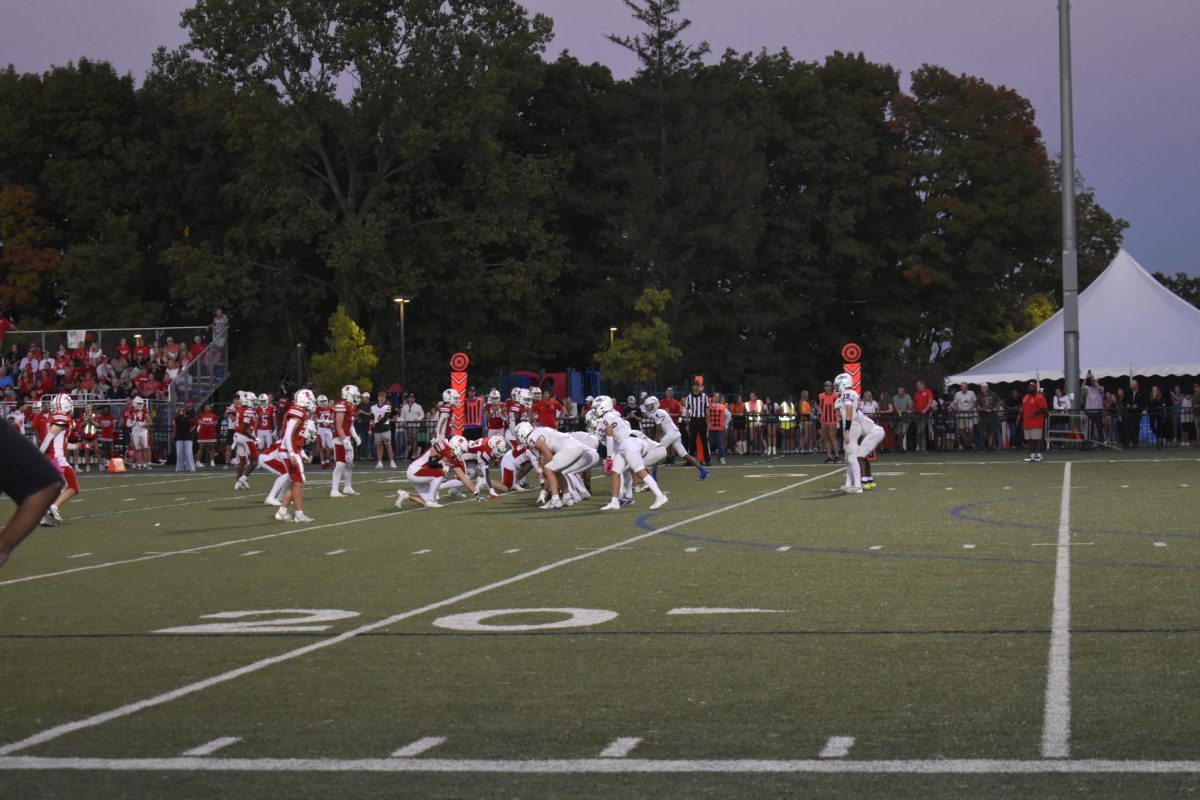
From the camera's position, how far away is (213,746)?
7035 millimetres

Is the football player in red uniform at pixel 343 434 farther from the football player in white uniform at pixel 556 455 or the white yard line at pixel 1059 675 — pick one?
the white yard line at pixel 1059 675

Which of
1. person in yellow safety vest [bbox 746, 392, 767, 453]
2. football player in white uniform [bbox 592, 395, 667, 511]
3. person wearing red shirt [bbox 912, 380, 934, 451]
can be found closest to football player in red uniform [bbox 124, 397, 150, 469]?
person in yellow safety vest [bbox 746, 392, 767, 453]

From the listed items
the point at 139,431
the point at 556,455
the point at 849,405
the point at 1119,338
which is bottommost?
the point at 556,455

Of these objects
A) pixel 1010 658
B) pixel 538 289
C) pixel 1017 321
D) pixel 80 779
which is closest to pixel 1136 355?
pixel 538 289

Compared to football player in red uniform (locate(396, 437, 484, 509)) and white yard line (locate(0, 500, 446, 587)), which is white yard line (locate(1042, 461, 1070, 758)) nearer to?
white yard line (locate(0, 500, 446, 587))

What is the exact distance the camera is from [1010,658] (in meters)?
8.88

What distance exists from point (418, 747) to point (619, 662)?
2.30 meters

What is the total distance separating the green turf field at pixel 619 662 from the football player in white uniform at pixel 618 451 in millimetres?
3346

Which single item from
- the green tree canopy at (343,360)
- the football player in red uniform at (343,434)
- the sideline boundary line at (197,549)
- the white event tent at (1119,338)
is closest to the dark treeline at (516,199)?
the green tree canopy at (343,360)

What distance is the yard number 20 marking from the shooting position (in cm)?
1085

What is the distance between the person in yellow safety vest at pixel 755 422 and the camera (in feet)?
140

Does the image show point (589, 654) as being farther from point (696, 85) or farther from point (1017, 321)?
point (1017, 321)

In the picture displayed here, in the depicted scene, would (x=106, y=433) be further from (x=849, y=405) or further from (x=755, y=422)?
(x=849, y=405)

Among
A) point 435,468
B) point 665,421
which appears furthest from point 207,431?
point 435,468
